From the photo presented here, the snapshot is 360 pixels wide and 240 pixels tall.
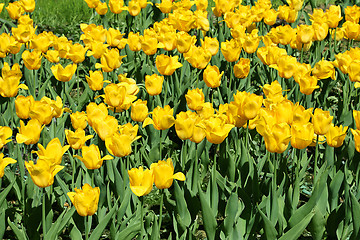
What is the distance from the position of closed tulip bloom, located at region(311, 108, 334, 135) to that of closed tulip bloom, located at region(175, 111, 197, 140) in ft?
1.73

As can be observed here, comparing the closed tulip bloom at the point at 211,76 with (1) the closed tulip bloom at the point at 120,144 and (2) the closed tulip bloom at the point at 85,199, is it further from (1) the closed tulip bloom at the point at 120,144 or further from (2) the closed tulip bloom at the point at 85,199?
(2) the closed tulip bloom at the point at 85,199

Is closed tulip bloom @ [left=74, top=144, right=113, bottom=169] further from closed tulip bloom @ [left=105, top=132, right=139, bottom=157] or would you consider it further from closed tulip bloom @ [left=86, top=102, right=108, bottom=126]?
closed tulip bloom @ [left=86, top=102, right=108, bottom=126]

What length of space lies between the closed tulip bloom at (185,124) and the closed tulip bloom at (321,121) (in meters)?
0.53

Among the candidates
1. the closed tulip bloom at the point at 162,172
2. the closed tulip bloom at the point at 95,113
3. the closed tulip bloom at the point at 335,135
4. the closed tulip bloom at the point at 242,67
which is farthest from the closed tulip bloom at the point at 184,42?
the closed tulip bloom at the point at 162,172

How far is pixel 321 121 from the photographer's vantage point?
2393mm

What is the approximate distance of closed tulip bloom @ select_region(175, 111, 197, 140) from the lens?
7.78 ft

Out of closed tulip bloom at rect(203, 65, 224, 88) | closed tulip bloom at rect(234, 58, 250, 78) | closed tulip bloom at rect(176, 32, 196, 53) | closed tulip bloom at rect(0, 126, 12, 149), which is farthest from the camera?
closed tulip bloom at rect(176, 32, 196, 53)

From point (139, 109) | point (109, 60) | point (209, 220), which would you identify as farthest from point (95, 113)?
point (109, 60)

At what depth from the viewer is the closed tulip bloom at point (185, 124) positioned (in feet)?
7.78

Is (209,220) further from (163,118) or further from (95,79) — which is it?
(95,79)

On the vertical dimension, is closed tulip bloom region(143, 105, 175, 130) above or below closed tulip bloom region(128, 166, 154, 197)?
below

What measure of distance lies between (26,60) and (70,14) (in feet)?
10.6

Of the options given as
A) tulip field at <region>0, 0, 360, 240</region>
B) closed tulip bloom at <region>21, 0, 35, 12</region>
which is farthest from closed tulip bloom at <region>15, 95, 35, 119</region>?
closed tulip bloom at <region>21, 0, 35, 12</region>

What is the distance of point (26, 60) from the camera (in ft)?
11.2
